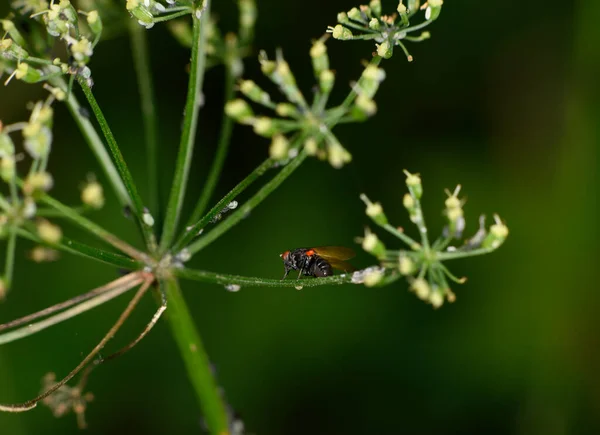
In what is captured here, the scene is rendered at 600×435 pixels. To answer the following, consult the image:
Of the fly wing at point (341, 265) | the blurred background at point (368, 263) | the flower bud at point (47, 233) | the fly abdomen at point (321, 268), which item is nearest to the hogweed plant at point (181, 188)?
the flower bud at point (47, 233)

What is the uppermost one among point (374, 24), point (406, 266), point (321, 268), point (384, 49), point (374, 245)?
point (374, 24)

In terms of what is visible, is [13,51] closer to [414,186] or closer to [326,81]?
[326,81]

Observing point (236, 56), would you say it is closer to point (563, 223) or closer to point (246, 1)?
point (246, 1)

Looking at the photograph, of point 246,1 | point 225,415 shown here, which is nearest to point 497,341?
point 225,415

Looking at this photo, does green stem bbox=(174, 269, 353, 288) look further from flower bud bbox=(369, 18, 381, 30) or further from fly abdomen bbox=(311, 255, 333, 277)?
flower bud bbox=(369, 18, 381, 30)

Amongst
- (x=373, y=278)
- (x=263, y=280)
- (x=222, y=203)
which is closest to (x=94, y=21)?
(x=222, y=203)
